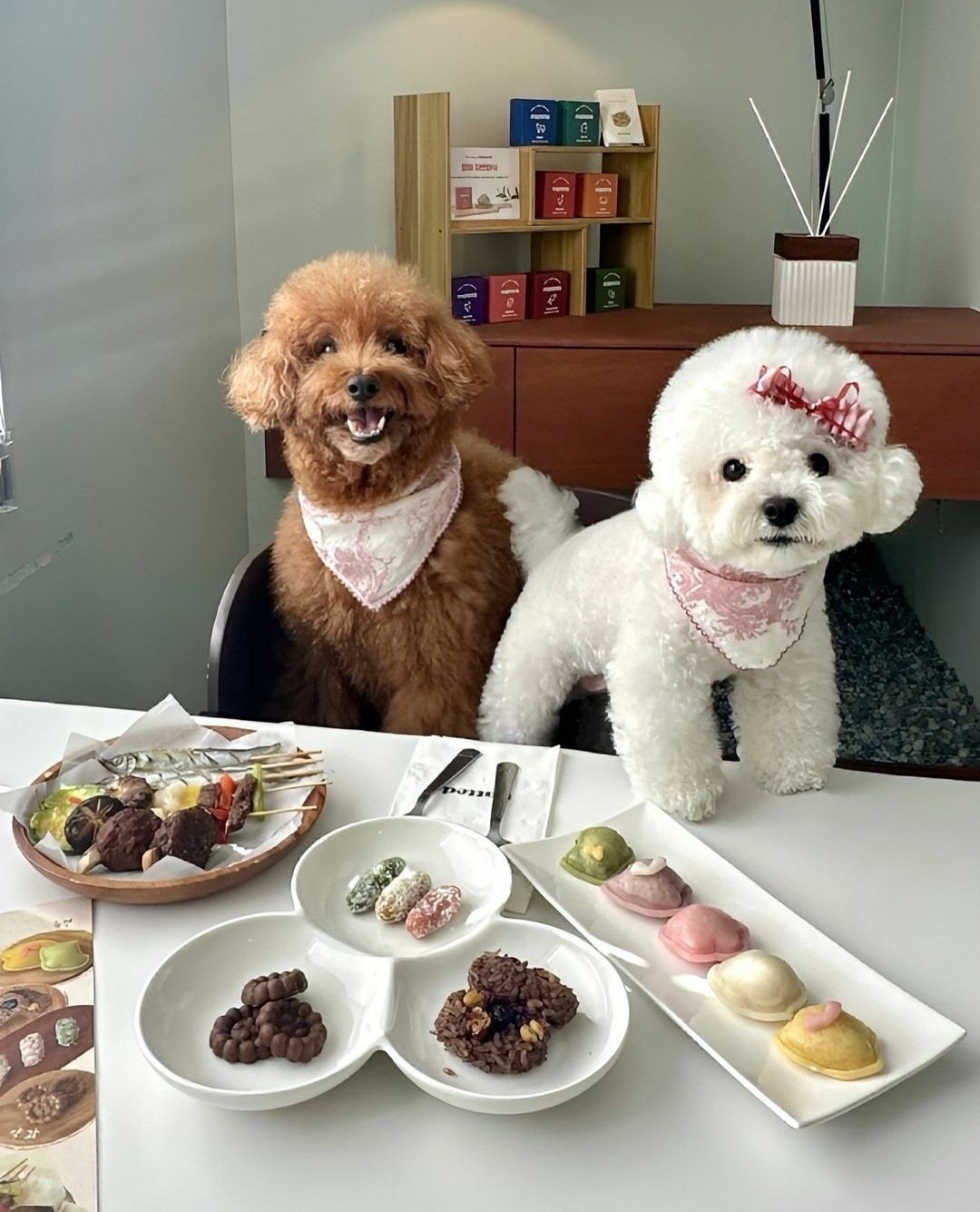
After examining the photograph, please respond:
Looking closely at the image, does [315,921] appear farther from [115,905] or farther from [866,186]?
[866,186]

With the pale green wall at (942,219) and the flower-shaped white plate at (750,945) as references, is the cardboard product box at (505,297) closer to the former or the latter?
the pale green wall at (942,219)

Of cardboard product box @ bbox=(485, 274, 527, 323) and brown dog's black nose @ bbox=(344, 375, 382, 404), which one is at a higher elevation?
cardboard product box @ bbox=(485, 274, 527, 323)

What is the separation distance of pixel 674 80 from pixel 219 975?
2330 mm

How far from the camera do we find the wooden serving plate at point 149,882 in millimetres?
949

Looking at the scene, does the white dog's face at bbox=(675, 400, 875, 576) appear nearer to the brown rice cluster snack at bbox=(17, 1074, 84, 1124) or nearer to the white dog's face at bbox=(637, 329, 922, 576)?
the white dog's face at bbox=(637, 329, 922, 576)

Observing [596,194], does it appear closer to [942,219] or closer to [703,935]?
[942,219]

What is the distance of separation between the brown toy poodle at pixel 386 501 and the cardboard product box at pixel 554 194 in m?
0.87

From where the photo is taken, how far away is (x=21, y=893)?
0.99m

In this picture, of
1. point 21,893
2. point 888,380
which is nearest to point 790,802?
point 21,893

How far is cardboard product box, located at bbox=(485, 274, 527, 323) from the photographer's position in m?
2.30

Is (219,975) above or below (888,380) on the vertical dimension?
below

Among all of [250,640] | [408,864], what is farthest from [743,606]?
[250,640]

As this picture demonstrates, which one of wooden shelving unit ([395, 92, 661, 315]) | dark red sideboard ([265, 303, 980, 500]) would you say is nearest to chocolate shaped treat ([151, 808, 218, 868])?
dark red sideboard ([265, 303, 980, 500])

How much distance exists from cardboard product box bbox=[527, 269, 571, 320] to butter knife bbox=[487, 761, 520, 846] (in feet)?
4.66
